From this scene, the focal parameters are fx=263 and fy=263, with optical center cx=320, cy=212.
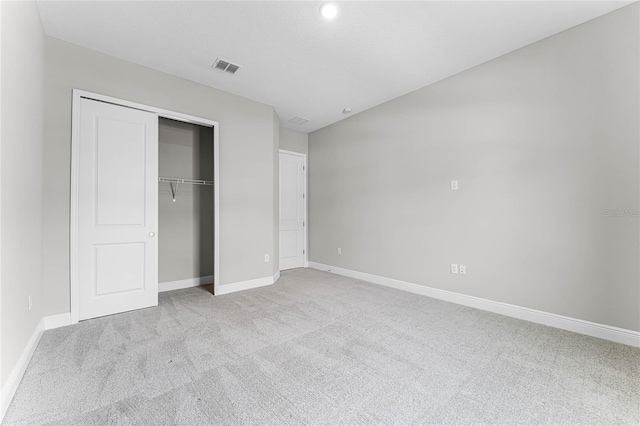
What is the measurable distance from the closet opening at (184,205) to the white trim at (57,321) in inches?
45.9

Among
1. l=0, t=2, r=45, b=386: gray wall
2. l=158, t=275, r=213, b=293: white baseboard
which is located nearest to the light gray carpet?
l=0, t=2, r=45, b=386: gray wall

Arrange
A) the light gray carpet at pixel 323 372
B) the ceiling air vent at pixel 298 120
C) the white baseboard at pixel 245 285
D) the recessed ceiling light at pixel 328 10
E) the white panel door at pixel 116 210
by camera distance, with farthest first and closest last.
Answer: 1. the ceiling air vent at pixel 298 120
2. the white baseboard at pixel 245 285
3. the white panel door at pixel 116 210
4. the recessed ceiling light at pixel 328 10
5. the light gray carpet at pixel 323 372

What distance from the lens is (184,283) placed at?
13.2 ft

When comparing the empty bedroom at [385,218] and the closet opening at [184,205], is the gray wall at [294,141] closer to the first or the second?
the empty bedroom at [385,218]

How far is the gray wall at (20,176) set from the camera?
153 cm

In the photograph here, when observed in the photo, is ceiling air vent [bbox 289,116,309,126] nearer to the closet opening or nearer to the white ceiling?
the white ceiling

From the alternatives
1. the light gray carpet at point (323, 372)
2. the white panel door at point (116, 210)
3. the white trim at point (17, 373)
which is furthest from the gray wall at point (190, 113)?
the light gray carpet at point (323, 372)

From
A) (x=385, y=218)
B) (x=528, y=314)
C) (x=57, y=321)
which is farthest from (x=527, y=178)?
(x=57, y=321)

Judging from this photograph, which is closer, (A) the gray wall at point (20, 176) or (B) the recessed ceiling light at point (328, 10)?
(A) the gray wall at point (20, 176)

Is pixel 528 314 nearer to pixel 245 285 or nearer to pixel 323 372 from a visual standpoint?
pixel 323 372

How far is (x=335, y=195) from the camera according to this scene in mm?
5027

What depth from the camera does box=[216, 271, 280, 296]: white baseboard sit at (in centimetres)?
369

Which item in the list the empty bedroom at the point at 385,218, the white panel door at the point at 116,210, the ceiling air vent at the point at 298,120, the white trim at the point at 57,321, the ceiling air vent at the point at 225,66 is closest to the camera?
the empty bedroom at the point at 385,218

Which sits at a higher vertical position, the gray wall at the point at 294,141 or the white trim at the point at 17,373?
the gray wall at the point at 294,141
